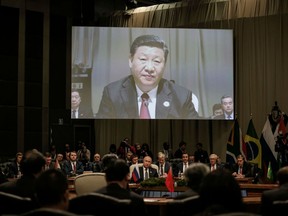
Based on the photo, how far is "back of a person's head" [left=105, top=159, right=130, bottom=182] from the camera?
427 cm

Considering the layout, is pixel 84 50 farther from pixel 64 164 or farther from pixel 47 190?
pixel 47 190

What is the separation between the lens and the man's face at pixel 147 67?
1634cm

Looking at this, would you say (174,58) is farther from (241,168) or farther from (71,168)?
(241,168)

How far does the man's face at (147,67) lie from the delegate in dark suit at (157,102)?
0.69 ft

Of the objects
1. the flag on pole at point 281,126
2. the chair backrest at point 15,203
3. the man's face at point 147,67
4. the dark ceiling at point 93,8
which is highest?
the dark ceiling at point 93,8

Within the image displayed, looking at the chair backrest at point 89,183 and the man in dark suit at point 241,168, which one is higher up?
the chair backrest at point 89,183

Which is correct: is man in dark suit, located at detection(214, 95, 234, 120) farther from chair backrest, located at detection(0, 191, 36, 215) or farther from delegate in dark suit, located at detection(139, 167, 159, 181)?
chair backrest, located at detection(0, 191, 36, 215)

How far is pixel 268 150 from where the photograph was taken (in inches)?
517

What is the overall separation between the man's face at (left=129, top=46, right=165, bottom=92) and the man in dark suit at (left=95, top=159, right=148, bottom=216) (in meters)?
12.0

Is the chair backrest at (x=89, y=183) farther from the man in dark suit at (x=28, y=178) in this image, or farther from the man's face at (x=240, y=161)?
the man's face at (x=240, y=161)

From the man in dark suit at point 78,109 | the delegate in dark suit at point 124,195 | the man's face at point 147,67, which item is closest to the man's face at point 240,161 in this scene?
the man's face at point 147,67

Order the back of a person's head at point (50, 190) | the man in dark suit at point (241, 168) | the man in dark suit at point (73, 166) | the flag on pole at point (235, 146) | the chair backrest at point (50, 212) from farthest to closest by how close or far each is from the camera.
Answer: the man in dark suit at point (73, 166) < the flag on pole at point (235, 146) < the man in dark suit at point (241, 168) < the back of a person's head at point (50, 190) < the chair backrest at point (50, 212)

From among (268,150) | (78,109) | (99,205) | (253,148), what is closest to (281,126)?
(268,150)

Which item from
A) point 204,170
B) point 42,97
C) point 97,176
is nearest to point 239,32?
point 42,97
